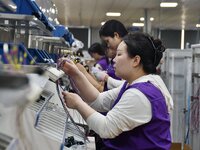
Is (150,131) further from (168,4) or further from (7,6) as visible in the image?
(168,4)

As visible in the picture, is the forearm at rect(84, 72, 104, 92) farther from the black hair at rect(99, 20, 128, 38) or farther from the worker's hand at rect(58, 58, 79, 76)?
the worker's hand at rect(58, 58, 79, 76)

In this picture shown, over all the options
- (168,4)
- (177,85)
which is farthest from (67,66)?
(168,4)

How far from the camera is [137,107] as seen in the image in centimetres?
156

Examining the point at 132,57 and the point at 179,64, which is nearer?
the point at 132,57

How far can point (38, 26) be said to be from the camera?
65.0 inches

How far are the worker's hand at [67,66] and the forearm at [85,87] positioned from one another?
0.11 feet

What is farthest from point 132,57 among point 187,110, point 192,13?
point 192,13

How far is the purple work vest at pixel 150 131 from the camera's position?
1.61 m

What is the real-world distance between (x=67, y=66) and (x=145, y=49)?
63 cm

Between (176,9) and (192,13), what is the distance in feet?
2.94

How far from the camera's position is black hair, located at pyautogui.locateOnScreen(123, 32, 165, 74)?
173cm

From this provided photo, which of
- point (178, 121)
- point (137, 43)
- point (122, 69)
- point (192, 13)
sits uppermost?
point (192, 13)

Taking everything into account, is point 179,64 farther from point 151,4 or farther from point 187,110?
point 151,4

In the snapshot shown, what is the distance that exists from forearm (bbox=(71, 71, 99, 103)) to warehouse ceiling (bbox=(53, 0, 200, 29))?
6.92m
